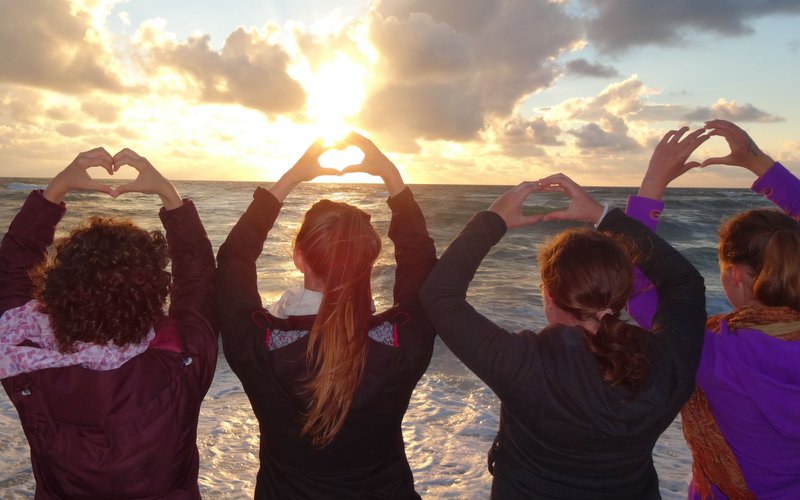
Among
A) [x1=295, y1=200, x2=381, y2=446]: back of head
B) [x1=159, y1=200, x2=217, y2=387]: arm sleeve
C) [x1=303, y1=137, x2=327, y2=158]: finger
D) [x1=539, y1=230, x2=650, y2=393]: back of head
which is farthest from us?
[x1=303, y1=137, x2=327, y2=158]: finger

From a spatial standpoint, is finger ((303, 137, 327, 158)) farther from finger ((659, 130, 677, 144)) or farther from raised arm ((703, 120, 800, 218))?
raised arm ((703, 120, 800, 218))

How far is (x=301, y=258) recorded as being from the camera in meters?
2.07

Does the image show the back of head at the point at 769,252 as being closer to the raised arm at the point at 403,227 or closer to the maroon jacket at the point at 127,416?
the raised arm at the point at 403,227

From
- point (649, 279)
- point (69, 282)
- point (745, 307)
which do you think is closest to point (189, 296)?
point (69, 282)

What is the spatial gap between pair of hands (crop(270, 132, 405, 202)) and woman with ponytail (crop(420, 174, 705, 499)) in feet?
1.94

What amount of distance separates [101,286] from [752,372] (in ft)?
7.37

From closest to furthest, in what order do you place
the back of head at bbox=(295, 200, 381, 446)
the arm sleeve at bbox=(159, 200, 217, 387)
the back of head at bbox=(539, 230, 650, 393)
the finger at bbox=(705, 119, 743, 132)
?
the back of head at bbox=(539, 230, 650, 393), the back of head at bbox=(295, 200, 381, 446), the arm sleeve at bbox=(159, 200, 217, 387), the finger at bbox=(705, 119, 743, 132)

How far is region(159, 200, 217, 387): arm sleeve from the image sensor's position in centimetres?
211

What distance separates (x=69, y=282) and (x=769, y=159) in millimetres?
3068

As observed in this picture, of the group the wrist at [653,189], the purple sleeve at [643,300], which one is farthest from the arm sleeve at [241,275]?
the wrist at [653,189]

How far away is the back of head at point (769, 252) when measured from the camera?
82.0 inches

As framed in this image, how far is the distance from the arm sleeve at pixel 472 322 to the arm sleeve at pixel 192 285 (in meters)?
0.83

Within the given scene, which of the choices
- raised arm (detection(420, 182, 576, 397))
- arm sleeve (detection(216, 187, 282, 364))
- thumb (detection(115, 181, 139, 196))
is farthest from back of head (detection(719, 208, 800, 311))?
thumb (detection(115, 181, 139, 196))

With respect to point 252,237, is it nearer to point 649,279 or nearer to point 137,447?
point 137,447
